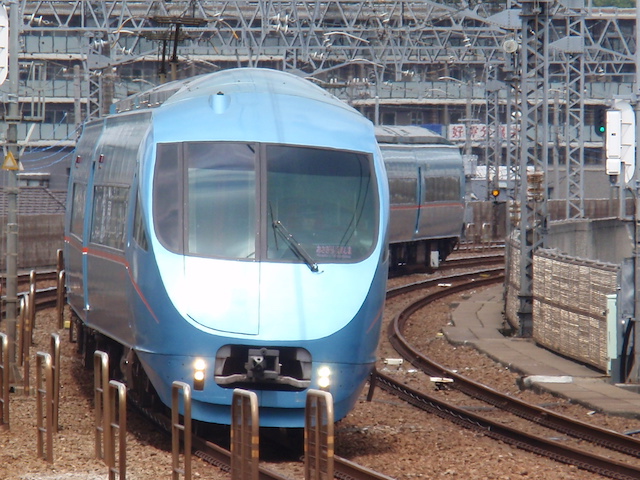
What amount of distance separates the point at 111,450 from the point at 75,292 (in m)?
5.06

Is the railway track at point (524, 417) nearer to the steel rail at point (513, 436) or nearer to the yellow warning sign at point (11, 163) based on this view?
the steel rail at point (513, 436)

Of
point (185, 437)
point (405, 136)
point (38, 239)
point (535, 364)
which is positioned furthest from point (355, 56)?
point (185, 437)

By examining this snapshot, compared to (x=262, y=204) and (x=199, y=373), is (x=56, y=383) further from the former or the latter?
(x=262, y=204)

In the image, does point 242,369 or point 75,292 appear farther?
point 75,292

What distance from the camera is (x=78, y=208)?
14.1 meters

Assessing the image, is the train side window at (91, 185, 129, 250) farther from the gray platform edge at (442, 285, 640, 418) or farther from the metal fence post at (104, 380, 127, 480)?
the gray platform edge at (442, 285, 640, 418)

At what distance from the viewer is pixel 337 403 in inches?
388

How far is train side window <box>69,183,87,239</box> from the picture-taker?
13.6m

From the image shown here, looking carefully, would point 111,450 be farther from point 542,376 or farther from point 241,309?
point 542,376

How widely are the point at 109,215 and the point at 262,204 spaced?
7.49 ft

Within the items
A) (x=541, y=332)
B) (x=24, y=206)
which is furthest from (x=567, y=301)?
(x=24, y=206)

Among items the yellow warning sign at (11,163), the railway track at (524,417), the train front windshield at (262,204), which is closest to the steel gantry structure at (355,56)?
the railway track at (524,417)

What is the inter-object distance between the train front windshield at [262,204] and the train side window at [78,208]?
3503 mm

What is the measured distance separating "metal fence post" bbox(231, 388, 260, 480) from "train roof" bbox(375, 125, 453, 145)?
2175 centimetres
